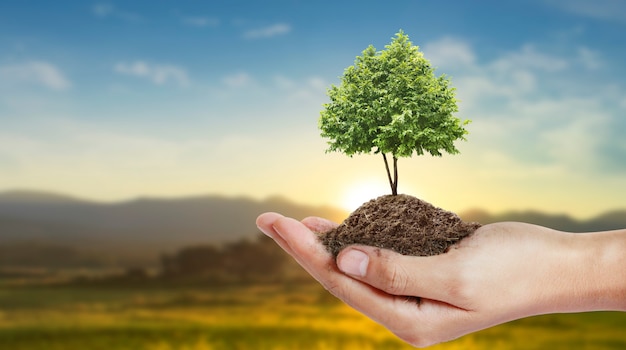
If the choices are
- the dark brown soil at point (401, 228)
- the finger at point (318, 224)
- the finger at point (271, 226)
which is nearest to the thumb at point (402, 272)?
the dark brown soil at point (401, 228)

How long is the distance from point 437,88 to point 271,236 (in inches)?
86.4

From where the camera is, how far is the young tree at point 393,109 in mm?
6137

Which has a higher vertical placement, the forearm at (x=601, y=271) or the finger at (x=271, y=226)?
the finger at (x=271, y=226)

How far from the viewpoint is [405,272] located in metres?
5.06

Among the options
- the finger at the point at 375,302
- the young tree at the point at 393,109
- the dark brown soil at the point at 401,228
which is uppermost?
the young tree at the point at 393,109

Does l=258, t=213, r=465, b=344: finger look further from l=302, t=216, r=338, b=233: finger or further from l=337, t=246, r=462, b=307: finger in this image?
l=302, t=216, r=338, b=233: finger

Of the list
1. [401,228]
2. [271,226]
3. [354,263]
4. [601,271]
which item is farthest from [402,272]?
[601,271]

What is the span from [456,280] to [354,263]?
828 mm

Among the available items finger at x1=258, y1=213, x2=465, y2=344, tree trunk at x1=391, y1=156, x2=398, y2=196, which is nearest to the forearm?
finger at x1=258, y1=213, x2=465, y2=344

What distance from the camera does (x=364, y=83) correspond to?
20.6 feet

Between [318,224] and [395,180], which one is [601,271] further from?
[318,224]

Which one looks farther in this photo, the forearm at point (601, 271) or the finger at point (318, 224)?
the finger at point (318, 224)

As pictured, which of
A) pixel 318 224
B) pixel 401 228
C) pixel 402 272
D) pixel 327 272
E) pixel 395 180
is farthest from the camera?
pixel 318 224

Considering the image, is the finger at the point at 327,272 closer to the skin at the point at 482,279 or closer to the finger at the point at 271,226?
the skin at the point at 482,279
